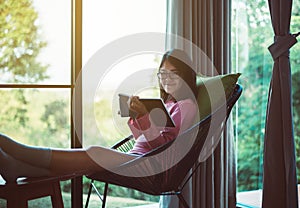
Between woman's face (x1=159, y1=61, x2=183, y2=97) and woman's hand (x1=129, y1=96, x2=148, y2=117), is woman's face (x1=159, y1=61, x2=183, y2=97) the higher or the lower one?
the higher one

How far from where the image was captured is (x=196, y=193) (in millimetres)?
3215

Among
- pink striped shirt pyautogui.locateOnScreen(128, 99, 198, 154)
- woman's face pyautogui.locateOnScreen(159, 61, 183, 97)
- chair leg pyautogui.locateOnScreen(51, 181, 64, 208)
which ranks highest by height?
woman's face pyautogui.locateOnScreen(159, 61, 183, 97)

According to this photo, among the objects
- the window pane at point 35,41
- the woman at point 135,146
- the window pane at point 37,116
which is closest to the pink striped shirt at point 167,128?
the woman at point 135,146

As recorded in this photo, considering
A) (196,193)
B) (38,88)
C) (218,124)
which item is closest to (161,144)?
(218,124)

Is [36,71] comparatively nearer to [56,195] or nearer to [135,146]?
[135,146]

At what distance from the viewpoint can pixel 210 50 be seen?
322cm

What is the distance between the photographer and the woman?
234cm

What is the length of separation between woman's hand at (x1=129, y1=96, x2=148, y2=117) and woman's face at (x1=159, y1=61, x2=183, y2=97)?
0.33 m

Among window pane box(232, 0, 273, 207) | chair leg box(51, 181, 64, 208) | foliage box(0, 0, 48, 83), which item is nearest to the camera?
chair leg box(51, 181, 64, 208)

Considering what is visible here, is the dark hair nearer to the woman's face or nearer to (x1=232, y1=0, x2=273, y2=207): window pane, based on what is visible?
the woman's face

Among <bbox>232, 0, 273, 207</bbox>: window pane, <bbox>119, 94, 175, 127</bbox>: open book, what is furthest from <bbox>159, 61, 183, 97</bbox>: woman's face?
<bbox>232, 0, 273, 207</bbox>: window pane

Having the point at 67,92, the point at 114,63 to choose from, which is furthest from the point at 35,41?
the point at 114,63

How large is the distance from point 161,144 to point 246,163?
3.56 feet

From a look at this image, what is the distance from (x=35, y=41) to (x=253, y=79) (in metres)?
1.55
